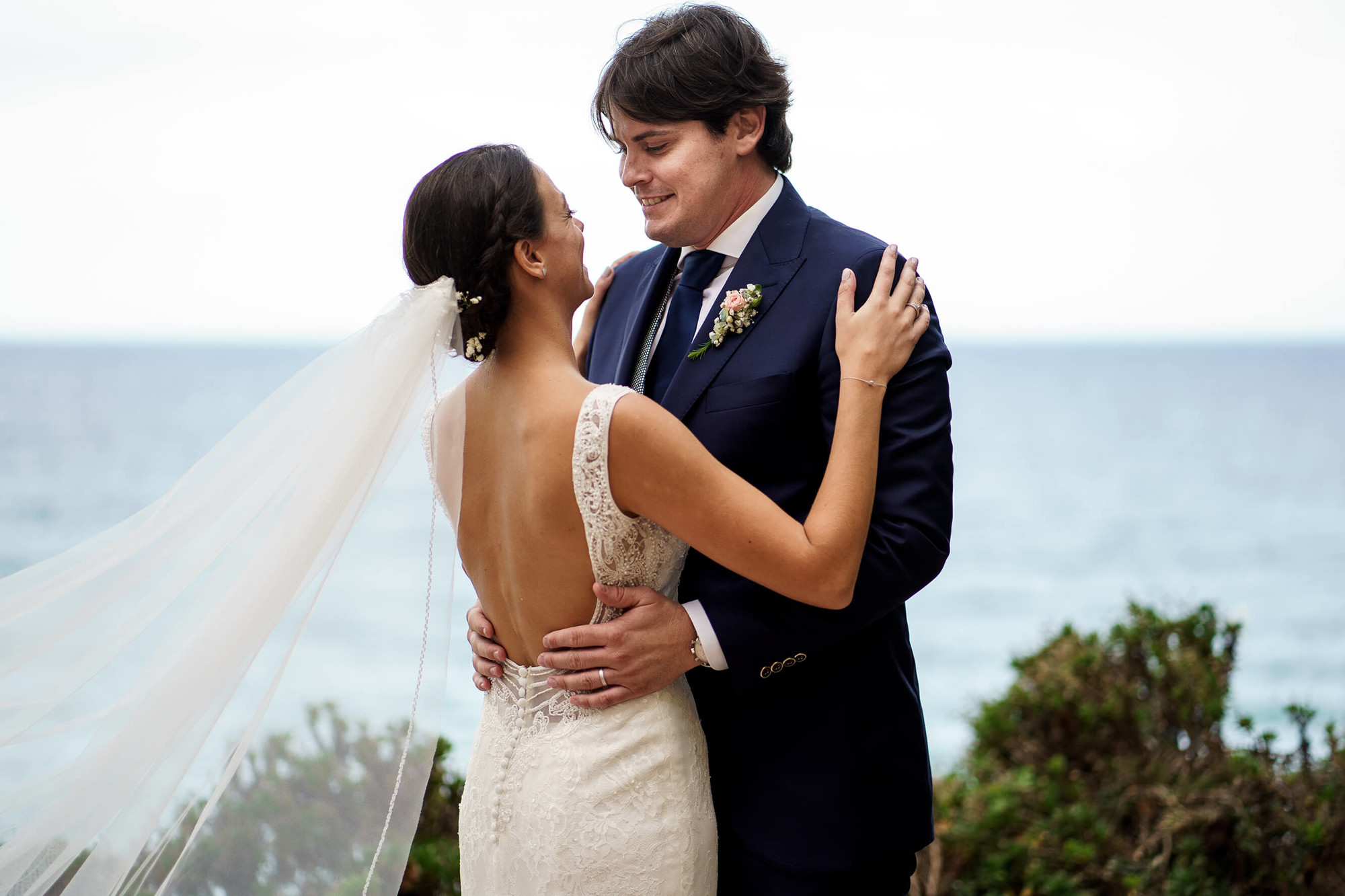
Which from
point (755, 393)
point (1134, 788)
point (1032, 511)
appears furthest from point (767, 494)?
point (1032, 511)

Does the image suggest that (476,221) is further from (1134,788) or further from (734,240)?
(1134,788)

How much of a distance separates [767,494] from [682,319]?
0.50 meters

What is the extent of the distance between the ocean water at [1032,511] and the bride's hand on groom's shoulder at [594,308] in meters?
0.79

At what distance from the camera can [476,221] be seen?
1945mm

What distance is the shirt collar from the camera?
2.44 metres

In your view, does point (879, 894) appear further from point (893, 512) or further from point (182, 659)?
point (182, 659)

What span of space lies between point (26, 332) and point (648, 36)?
117 meters

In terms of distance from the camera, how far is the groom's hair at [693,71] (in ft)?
7.64

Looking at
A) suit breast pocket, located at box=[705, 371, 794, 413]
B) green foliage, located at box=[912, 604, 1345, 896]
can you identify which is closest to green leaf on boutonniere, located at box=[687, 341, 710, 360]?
suit breast pocket, located at box=[705, 371, 794, 413]

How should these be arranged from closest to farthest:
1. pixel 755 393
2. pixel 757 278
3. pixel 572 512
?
pixel 572 512 → pixel 755 393 → pixel 757 278

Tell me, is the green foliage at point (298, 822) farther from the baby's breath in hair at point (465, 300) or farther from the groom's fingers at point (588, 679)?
the baby's breath in hair at point (465, 300)

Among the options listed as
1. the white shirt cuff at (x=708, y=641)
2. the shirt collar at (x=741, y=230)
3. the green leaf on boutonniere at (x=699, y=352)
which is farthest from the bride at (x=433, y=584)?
the shirt collar at (x=741, y=230)

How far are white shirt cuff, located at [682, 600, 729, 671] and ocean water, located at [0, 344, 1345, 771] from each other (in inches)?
20.6

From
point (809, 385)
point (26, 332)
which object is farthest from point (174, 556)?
point (26, 332)
